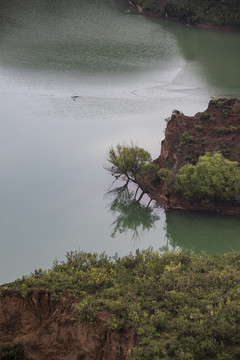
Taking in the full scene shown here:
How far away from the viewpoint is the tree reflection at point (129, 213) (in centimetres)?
3678

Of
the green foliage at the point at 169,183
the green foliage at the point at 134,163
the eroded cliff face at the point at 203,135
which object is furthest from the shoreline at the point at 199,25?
the green foliage at the point at 169,183

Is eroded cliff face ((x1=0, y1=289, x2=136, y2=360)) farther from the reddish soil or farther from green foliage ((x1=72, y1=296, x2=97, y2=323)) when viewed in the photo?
the reddish soil

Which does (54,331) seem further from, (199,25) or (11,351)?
(199,25)

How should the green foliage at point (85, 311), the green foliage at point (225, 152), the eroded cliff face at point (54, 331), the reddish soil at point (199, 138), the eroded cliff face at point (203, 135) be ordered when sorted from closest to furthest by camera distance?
the eroded cliff face at point (54, 331)
the green foliage at point (85, 311)
the green foliage at point (225, 152)
the reddish soil at point (199, 138)
the eroded cliff face at point (203, 135)

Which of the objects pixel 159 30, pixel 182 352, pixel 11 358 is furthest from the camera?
pixel 159 30

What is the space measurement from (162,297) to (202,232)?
1533 cm

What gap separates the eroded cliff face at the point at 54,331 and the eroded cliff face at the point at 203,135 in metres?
19.7

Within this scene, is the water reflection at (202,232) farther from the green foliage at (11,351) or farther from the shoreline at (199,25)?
the shoreline at (199,25)

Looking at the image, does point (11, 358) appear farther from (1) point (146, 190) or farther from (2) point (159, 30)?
(2) point (159, 30)

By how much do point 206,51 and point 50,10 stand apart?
83.1ft

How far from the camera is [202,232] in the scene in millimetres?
35406

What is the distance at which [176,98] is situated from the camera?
57.1 metres

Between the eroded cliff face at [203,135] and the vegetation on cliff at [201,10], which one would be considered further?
the vegetation on cliff at [201,10]

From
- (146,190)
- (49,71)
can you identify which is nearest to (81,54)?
(49,71)
